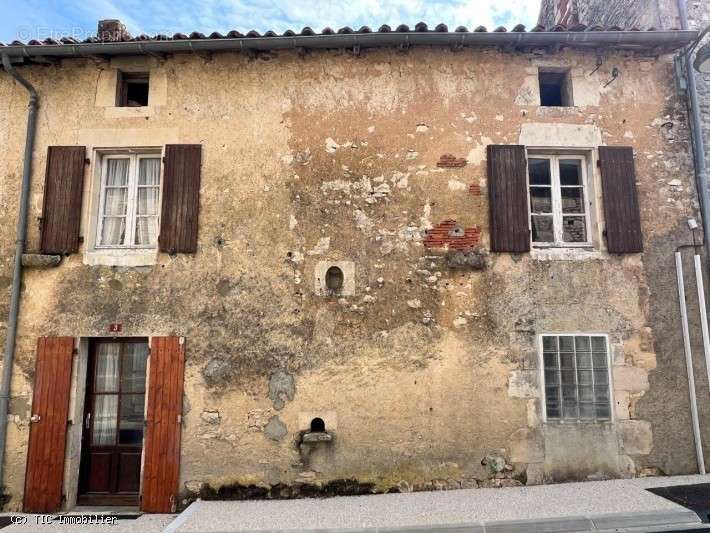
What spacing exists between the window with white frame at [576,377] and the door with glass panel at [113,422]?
4.86 meters

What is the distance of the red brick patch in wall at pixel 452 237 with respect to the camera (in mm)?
5961

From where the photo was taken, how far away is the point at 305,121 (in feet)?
20.1

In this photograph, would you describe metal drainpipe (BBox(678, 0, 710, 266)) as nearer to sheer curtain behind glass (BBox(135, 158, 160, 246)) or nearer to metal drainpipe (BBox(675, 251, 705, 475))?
metal drainpipe (BBox(675, 251, 705, 475))

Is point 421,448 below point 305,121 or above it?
below

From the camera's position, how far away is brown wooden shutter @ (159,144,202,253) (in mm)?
5906

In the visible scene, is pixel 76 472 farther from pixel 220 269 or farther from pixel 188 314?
pixel 220 269

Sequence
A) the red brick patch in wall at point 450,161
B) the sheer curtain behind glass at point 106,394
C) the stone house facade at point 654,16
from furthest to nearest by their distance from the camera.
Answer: the stone house facade at point 654,16 → the red brick patch in wall at point 450,161 → the sheer curtain behind glass at point 106,394

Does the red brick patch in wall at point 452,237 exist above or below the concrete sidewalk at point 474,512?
above

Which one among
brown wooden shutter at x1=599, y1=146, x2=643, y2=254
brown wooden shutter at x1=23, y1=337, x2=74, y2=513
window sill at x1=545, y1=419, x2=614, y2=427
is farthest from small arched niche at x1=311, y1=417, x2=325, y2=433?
brown wooden shutter at x1=599, y1=146, x2=643, y2=254

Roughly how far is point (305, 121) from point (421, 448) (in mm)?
4195

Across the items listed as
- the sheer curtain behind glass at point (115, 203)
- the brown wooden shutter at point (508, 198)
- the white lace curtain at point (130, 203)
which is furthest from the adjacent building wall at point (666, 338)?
the sheer curtain behind glass at point (115, 203)

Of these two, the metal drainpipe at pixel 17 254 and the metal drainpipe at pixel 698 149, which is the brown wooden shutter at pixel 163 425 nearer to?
the metal drainpipe at pixel 17 254

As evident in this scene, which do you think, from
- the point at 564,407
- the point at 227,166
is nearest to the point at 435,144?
the point at 227,166

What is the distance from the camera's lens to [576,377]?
5.80 m
